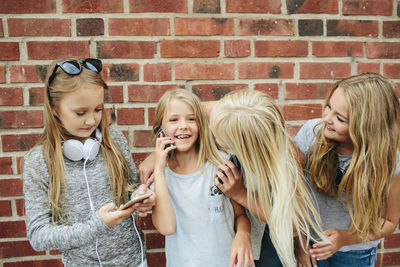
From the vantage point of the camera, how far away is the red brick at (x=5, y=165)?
5.92 ft

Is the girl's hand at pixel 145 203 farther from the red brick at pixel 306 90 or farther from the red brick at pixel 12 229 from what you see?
the red brick at pixel 306 90

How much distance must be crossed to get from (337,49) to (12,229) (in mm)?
2241

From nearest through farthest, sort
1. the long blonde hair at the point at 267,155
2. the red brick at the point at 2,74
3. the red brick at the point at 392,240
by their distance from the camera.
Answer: the long blonde hair at the point at 267,155 → the red brick at the point at 2,74 → the red brick at the point at 392,240

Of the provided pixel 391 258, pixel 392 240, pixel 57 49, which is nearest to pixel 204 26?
pixel 57 49

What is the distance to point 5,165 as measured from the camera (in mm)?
1809

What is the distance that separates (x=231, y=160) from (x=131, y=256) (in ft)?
2.29

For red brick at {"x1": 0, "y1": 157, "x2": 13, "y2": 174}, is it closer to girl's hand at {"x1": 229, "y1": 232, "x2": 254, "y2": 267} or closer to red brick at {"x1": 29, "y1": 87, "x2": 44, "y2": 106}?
red brick at {"x1": 29, "y1": 87, "x2": 44, "y2": 106}

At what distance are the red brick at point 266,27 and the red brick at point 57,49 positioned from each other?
0.91 m

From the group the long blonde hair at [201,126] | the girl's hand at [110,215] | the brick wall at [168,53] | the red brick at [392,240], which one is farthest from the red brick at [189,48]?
the red brick at [392,240]

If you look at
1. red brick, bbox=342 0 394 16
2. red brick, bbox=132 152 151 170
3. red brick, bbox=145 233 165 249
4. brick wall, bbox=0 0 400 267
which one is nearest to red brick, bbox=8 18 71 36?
brick wall, bbox=0 0 400 267

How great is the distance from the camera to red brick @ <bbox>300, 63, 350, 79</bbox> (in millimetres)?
1933

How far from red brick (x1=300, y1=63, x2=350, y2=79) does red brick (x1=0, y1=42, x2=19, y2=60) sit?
64.9 inches

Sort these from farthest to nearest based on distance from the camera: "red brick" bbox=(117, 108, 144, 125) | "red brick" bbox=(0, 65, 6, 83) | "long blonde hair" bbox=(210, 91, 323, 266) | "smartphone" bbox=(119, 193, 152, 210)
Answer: "red brick" bbox=(117, 108, 144, 125) → "red brick" bbox=(0, 65, 6, 83) → "long blonde hair" bbox=(210, 91, 323, 266) → "smartphone" bbox=(119, 193, 152, 210)

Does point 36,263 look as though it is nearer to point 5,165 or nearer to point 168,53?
point 5,165
